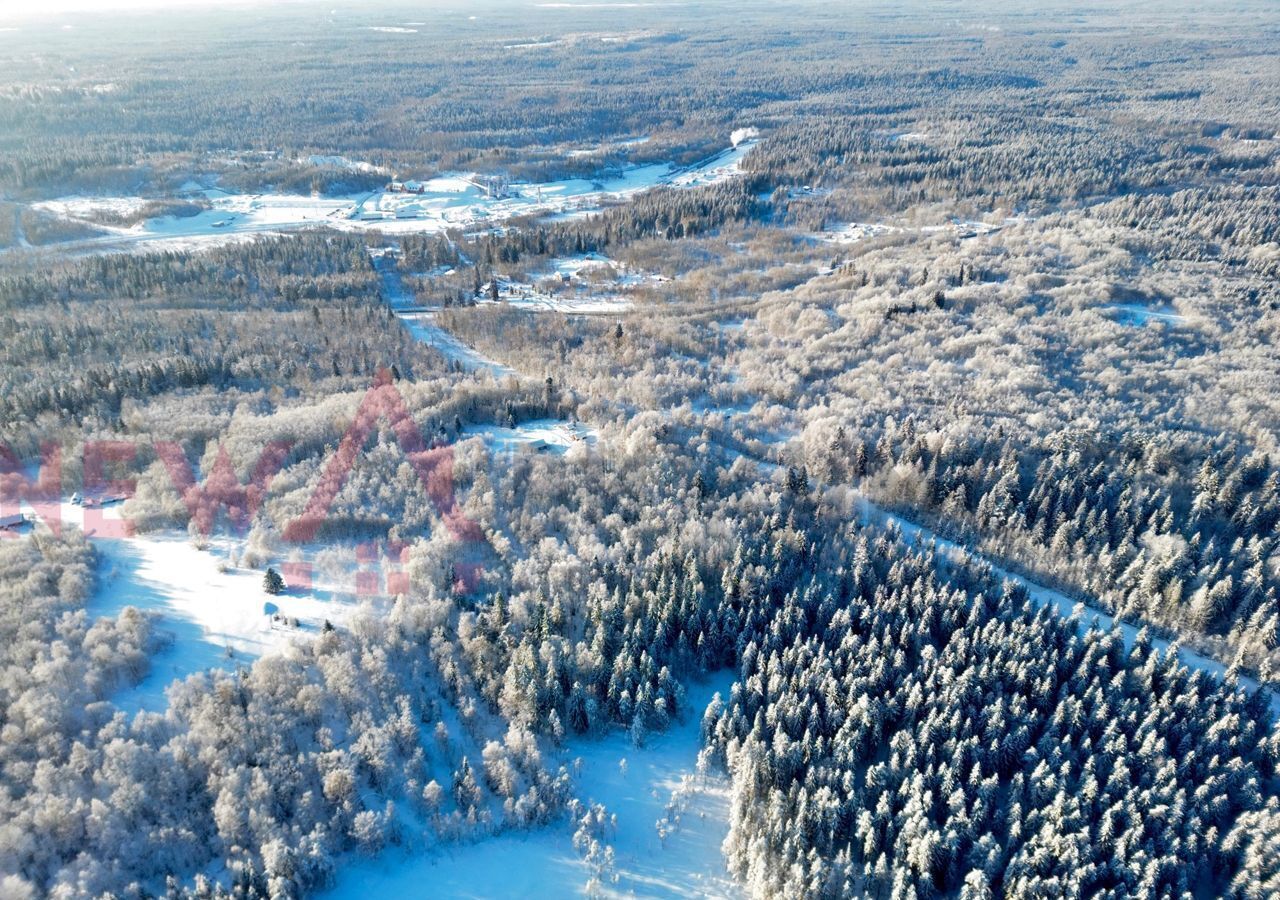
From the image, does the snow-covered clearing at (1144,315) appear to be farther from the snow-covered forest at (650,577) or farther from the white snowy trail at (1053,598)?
the white snowy trail at (1053,598)

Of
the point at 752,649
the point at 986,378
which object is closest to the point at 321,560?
the point at 752,649

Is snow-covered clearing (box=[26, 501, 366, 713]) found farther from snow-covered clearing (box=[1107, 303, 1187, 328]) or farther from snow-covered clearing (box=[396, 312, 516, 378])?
snow-covered clearing (box=[1107, 303, 1187, 328])

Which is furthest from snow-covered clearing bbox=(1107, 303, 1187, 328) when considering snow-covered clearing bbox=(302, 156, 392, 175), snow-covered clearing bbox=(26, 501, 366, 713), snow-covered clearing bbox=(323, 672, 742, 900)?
snow-covered clearing bbox=(302, 156, 392, 175)

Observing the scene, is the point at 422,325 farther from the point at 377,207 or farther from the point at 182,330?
the point at 377,207

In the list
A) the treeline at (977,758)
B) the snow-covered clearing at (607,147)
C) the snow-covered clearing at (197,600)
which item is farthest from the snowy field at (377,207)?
the treeline at (977,758)
